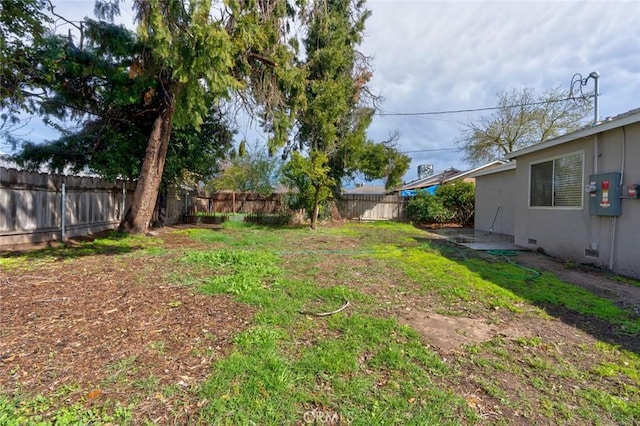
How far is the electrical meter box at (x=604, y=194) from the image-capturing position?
577 cm

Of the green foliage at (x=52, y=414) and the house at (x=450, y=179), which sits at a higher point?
the house at (x=450, y=179)

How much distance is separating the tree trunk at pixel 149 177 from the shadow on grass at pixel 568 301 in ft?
26.5

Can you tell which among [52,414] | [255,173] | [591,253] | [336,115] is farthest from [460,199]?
[52,414]

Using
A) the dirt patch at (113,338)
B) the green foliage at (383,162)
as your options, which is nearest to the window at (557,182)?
the green foliage at (383,162)

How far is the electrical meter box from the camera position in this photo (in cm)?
577

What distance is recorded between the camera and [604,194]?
5.96 meters

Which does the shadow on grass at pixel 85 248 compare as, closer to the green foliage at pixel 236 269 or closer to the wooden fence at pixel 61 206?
the wooden fence at pixel 61 206

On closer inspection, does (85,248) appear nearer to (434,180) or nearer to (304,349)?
(304,349)

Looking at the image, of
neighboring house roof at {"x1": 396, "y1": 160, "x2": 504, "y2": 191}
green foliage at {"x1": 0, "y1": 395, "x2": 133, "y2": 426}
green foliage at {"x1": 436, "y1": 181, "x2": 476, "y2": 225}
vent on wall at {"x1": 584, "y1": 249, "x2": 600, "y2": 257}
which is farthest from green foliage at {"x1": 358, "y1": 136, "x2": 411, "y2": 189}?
green foliage at {"x1": 0, "y1": 395, "x2": 133, "y2": 426}

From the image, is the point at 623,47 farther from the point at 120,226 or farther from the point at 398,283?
the point at 120,226

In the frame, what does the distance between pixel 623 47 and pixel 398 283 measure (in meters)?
11.0

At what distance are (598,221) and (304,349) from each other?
6.86 meters

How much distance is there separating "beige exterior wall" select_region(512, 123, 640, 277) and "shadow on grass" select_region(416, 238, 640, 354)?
1.48 m

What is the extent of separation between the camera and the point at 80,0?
634cm
